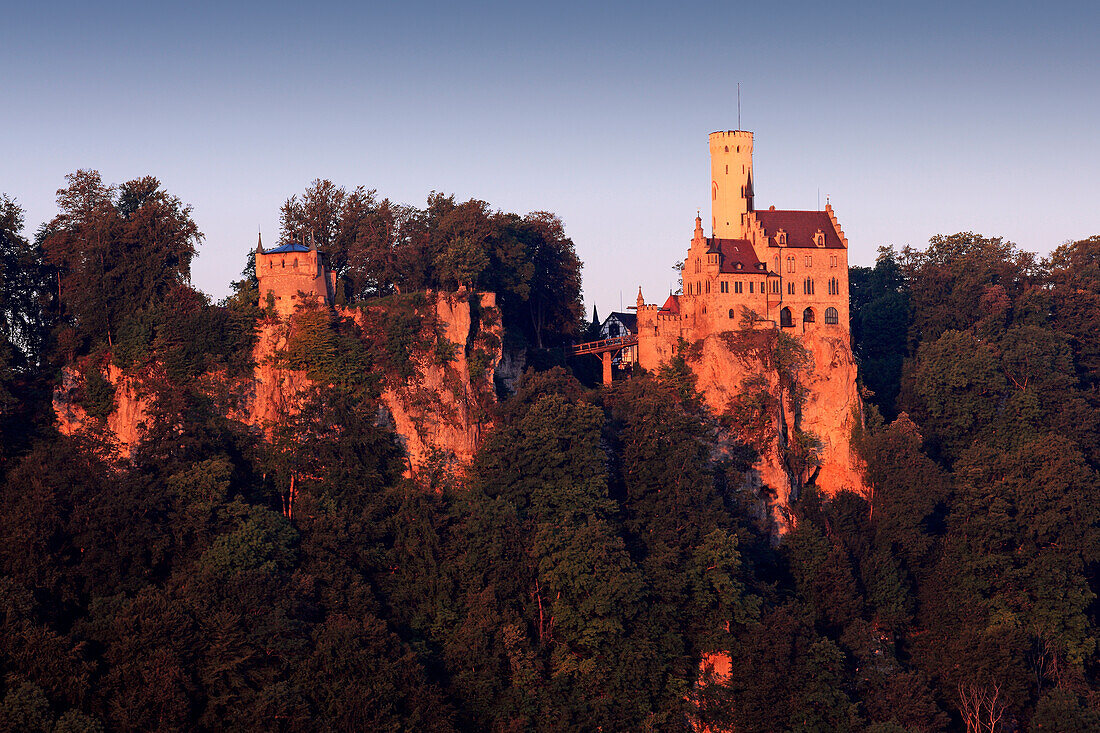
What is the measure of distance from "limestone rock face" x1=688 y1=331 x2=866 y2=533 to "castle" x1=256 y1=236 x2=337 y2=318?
19.7 meters

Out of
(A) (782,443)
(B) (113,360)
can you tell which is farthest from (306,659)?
(A) (782,443)

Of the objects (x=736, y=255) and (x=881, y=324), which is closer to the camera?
(x=736, y=255)

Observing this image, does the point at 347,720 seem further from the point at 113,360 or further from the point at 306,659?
the point at 113,360

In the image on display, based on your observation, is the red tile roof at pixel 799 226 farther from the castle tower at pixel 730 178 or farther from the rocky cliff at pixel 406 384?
the rocky cliff at pixel 406 384

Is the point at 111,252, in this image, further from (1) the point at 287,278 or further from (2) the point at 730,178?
(2) the point at 730,178

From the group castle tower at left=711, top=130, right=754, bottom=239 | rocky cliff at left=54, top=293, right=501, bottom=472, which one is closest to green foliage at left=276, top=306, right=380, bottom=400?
rocky cliff at left=54, top=293, right=501, bottom=472

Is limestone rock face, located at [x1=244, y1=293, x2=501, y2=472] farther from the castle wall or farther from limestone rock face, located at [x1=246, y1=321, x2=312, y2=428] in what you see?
the castle wall

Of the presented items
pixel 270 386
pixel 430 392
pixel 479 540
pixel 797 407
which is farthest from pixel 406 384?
pixel 797 407

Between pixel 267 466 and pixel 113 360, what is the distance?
8.39 m

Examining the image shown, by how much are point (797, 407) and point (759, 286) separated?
6.37 metres

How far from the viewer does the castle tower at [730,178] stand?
83.6 m

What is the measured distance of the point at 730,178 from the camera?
275 feet

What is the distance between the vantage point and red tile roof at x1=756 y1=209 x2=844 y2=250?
81.1m

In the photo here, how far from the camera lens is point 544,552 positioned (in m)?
68.4
